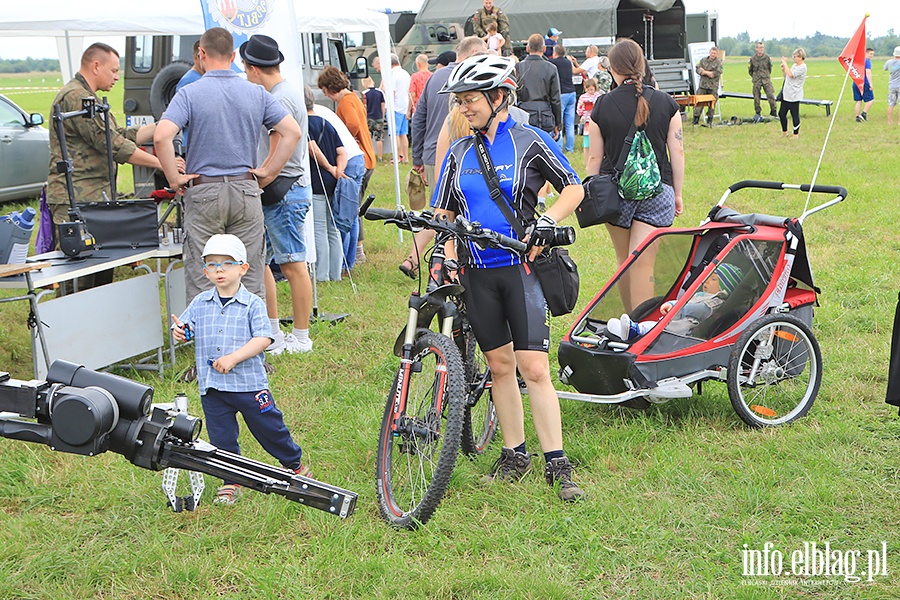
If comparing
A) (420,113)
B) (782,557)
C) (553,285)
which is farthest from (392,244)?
(782,557)

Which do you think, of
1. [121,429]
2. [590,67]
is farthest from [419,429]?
[590,67]

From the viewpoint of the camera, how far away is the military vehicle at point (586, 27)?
23.2m

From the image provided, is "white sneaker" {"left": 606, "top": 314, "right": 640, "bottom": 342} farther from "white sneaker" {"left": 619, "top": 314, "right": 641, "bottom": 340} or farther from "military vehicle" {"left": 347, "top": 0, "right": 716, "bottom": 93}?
"military vehicle" {"left": 347, "top": 0, "right": 716, "bottom": 93}

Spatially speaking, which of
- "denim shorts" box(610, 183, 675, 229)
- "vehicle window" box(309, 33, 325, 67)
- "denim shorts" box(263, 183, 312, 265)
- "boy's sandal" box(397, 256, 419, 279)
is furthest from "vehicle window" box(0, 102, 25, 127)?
"denim shorts" box(610, 183, 675, 229)

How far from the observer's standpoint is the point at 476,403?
490 centimetres

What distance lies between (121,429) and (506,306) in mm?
2543

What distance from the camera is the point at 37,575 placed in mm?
4020

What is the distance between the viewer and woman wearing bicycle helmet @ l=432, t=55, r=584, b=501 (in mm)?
4348

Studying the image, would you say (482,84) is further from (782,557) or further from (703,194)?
(703,194)

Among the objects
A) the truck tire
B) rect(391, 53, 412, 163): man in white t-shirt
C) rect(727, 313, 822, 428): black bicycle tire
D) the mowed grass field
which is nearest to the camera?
the mowed grass field

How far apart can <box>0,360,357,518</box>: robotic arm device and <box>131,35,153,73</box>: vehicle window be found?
1288 centimetres

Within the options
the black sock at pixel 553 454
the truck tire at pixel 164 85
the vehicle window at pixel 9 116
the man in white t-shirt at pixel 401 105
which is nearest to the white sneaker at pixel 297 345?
the black sock at pixel 553 454

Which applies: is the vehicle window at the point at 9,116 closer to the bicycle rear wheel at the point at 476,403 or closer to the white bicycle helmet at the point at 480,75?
the bicycle rear wheel at the point at 476,403

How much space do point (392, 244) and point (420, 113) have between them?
7.29 ft
